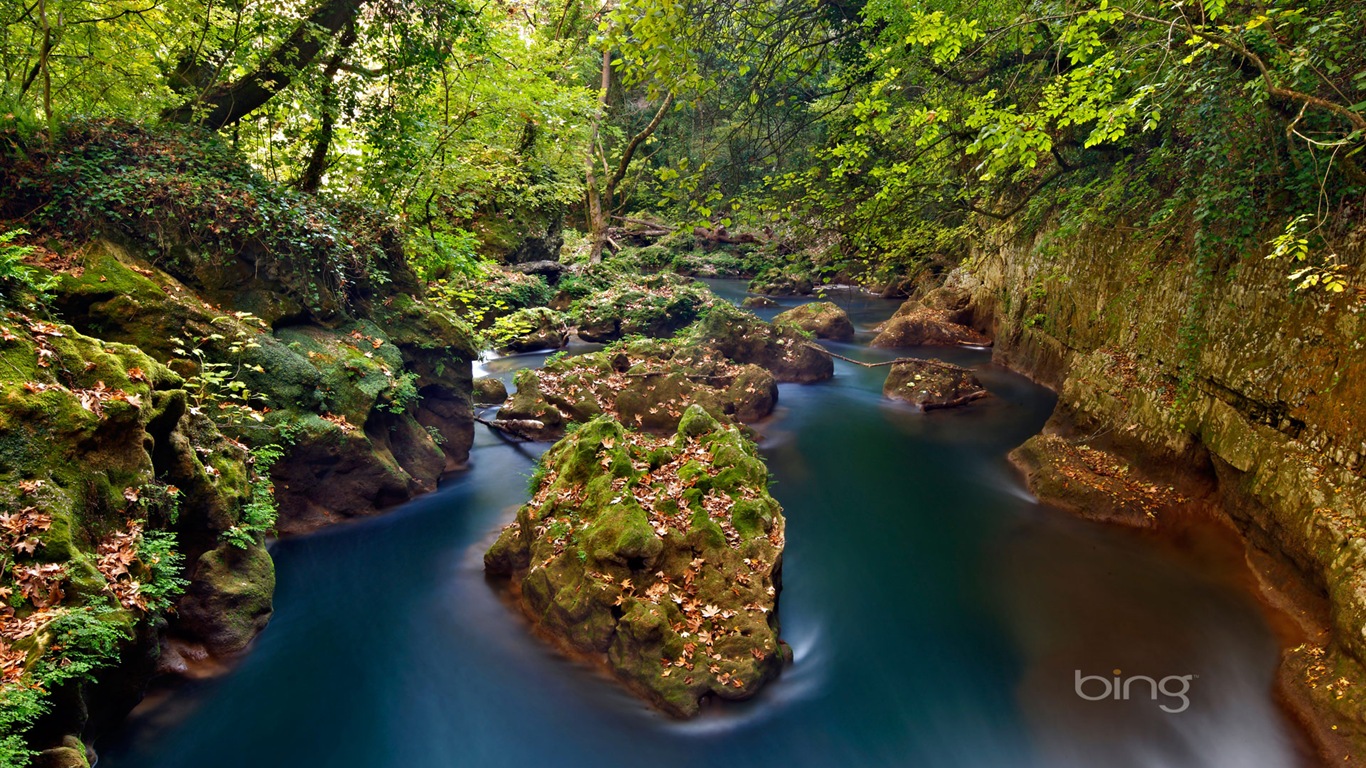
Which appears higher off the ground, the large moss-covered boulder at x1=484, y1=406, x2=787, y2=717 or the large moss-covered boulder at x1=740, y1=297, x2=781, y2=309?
the large moss-covered boulder at x1=740, y1=297, x2=781, y2=309

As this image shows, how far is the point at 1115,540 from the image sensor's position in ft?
25.1

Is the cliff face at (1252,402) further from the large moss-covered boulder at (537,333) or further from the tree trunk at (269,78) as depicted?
the large moss-covered boulder at (537,333)

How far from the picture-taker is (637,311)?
17.7 metres

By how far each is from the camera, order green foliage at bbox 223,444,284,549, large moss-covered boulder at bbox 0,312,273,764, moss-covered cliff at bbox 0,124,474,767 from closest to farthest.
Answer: large moss-covered boulder at bbox 0,312,273,764 → moss-covered cliff at bbox 0,124,474,767 → green foliage at bbox 223,444,284,549

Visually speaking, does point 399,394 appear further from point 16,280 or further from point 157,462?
point 16,280

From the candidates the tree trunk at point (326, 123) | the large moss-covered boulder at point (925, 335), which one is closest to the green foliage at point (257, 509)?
the tree trunk at point (326, 123)

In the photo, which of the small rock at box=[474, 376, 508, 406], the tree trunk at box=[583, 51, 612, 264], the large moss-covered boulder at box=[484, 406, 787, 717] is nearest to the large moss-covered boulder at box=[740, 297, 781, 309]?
the tree trunk at box=[583, 51, 612, 264]

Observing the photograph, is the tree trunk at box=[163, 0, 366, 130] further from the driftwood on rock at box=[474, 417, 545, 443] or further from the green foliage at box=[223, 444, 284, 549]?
the driftwood on rock at box=[474, 417, 545, 443]

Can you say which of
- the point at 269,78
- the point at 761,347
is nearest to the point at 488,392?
the point at 269,78

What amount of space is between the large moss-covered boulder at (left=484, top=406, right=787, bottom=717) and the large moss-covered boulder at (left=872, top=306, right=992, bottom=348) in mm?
11863

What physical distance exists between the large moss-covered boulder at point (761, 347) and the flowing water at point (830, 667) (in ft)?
20.9

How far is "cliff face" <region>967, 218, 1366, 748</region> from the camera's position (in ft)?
17.5

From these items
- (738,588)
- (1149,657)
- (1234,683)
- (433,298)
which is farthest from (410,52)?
(1234,683)

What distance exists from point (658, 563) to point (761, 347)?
31.5 ft
